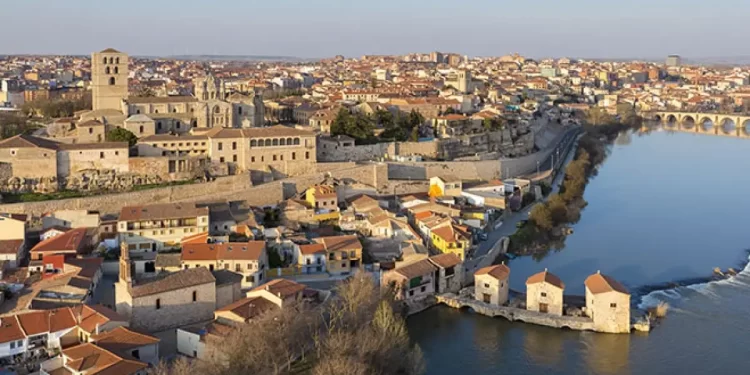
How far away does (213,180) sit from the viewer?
11086mm

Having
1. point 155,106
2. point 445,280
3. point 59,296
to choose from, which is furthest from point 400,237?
point 155,106

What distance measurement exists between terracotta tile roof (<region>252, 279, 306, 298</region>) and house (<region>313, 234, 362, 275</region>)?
1150 millimetres

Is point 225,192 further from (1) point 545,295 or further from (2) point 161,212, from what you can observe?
(1) point 545,295

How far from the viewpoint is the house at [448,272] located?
882 cm

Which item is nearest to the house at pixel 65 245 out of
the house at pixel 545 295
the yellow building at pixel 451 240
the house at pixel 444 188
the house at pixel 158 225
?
the house at pixel 158 225

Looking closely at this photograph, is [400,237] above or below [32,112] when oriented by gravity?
below

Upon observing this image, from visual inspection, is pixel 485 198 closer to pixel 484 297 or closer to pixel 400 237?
pixel 400 237

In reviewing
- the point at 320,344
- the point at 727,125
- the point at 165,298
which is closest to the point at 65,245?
the point at 165,298

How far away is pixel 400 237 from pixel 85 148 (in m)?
4.34

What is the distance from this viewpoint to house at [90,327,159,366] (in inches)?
247

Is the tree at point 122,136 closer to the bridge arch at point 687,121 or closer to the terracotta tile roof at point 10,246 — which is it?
the terracotta tile roof at point 10,246

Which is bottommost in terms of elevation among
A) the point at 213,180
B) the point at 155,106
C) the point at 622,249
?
the point at 622,249

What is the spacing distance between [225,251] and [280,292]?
127 cm

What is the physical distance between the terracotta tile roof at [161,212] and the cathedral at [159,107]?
8.80ft
